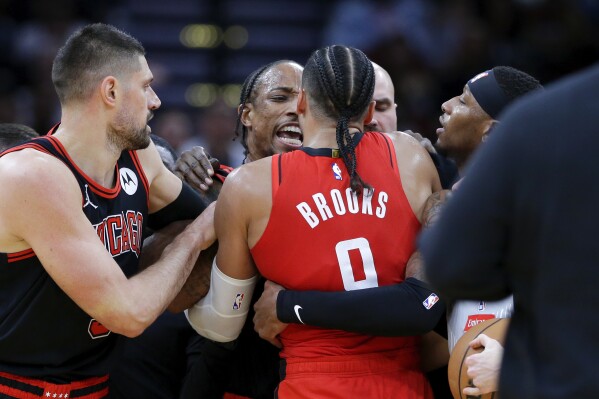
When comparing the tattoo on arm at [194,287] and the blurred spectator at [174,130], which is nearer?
the tattoo on arm at [194,287]

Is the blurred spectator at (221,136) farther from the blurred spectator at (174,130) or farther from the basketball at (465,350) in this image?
the basketball at (465,350)

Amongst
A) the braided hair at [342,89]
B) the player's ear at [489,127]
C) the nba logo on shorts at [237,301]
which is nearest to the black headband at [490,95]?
the player's ear at [489,127]

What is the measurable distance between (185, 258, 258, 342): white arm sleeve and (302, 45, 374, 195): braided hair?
0.69 m

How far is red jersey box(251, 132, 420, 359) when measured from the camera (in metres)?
3.43

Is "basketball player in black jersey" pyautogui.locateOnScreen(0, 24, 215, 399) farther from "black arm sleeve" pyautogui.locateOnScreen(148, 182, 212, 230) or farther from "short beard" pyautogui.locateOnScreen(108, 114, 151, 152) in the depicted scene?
"black arm sleeve" pyautogui.locateOnScreen(148, 182, 212, 230)

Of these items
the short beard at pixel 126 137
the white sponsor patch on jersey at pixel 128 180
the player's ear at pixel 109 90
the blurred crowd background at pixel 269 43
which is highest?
the player's ear at pixel 109 90

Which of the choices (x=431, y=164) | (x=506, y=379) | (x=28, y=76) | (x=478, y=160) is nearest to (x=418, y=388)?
(x=431, y=164)

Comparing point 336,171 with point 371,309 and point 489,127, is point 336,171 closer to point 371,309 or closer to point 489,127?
point 371,309

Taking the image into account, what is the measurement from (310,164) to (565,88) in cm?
152

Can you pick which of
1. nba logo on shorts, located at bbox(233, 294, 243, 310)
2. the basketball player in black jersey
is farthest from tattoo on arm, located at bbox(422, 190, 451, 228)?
the basketball player in black jersey

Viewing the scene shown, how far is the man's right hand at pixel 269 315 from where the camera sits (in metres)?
3.52

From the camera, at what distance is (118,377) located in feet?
14.8

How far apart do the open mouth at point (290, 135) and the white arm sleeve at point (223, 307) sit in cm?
100

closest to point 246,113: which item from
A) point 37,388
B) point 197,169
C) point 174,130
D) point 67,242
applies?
point 197,169
